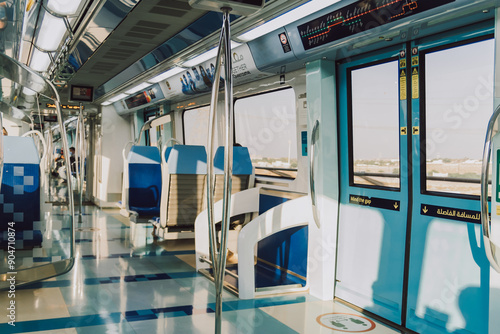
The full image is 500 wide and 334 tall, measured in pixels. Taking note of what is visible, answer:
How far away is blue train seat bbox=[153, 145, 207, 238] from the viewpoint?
6410 millimetres

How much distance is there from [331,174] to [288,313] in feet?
4.52

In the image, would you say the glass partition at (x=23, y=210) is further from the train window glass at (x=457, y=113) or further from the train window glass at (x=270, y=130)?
the train window glass at (x=457, y=113)

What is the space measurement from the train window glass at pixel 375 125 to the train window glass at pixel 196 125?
4191 millimetres

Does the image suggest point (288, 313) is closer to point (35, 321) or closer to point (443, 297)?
point (443, 297)

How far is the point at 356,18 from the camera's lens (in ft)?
12.2

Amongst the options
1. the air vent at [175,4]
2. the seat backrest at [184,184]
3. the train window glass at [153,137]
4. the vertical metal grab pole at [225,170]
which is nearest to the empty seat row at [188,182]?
the seat backrest at [184,184]

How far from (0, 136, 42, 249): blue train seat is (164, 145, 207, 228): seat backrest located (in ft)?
5.89

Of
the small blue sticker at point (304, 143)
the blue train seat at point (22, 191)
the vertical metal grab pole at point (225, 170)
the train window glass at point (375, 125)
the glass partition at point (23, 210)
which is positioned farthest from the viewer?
the small blue sticker at point (304, 143)

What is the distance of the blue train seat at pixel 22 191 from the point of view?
4883 millimetres

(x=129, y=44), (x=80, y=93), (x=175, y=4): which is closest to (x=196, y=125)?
(x=80, y=93)

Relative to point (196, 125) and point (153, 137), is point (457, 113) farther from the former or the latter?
point (153, 137)

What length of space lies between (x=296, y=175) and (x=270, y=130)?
1.01 metres

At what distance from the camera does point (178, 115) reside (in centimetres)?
946

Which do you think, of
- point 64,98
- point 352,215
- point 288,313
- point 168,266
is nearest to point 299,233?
point 352,215
